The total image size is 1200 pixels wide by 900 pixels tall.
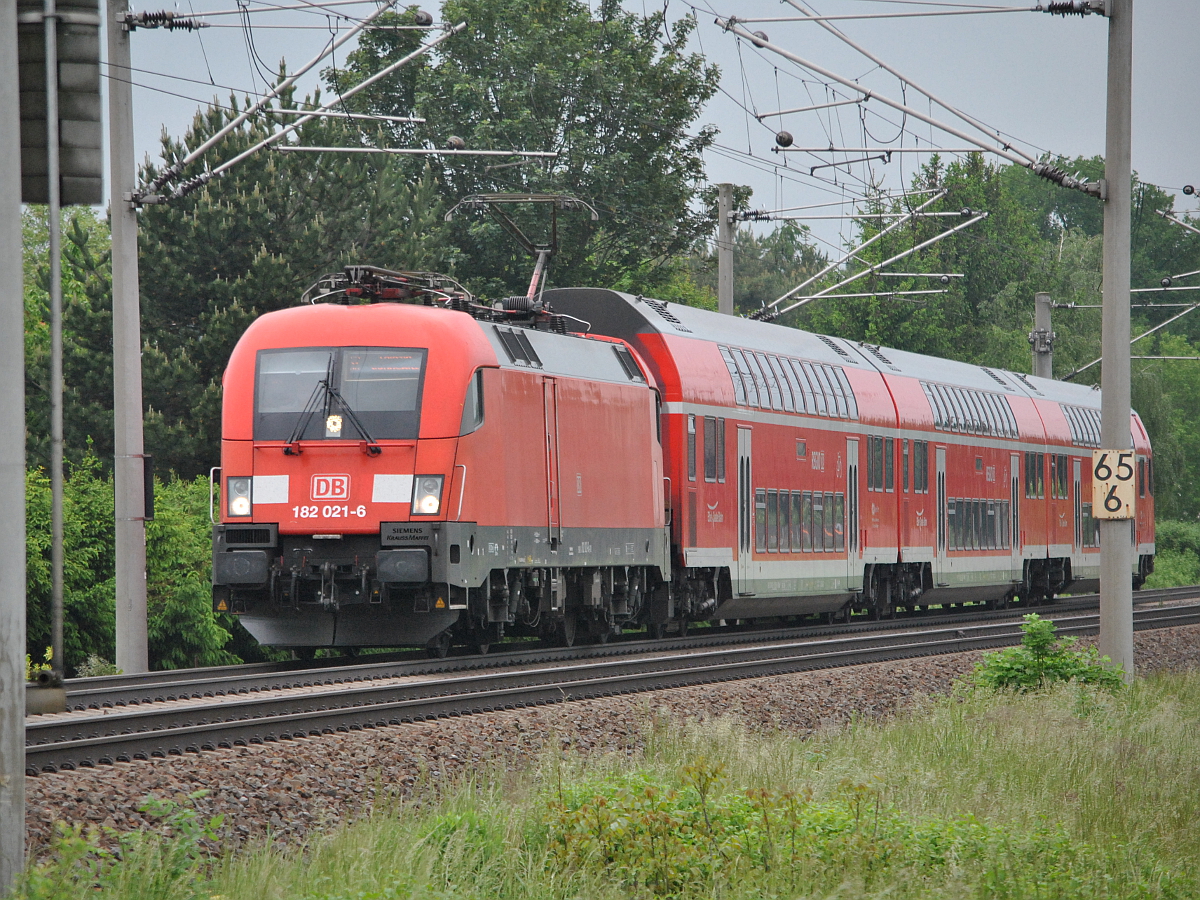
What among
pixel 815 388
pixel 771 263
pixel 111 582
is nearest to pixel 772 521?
pixel 815 388

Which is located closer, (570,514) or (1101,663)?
(1101,663)

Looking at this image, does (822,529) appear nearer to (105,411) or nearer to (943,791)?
(105,411)

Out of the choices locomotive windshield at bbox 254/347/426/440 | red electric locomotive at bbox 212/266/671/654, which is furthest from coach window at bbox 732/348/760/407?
locomotive windshield at bbox 254/347/426/440

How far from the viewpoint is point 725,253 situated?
2784 cm

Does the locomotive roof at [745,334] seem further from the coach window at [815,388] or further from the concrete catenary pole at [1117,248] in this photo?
the concrete catenary pole at [1117,248]

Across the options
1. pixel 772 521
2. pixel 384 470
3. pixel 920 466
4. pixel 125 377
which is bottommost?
pixel 772 521

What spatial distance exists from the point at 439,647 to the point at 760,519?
7.14 metres

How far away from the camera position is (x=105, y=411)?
2678cm

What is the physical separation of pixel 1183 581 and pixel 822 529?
31447 mm

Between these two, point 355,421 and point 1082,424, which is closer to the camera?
point 355,421

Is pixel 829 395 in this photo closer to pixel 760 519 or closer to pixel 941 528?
pixel 760 519

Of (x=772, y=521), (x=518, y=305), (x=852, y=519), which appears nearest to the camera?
(x=518, y=305)

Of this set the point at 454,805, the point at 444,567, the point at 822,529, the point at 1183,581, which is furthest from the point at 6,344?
the point at 1183,581

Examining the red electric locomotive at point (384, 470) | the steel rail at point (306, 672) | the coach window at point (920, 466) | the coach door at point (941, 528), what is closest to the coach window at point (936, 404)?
the coach door at point (941, 528)
